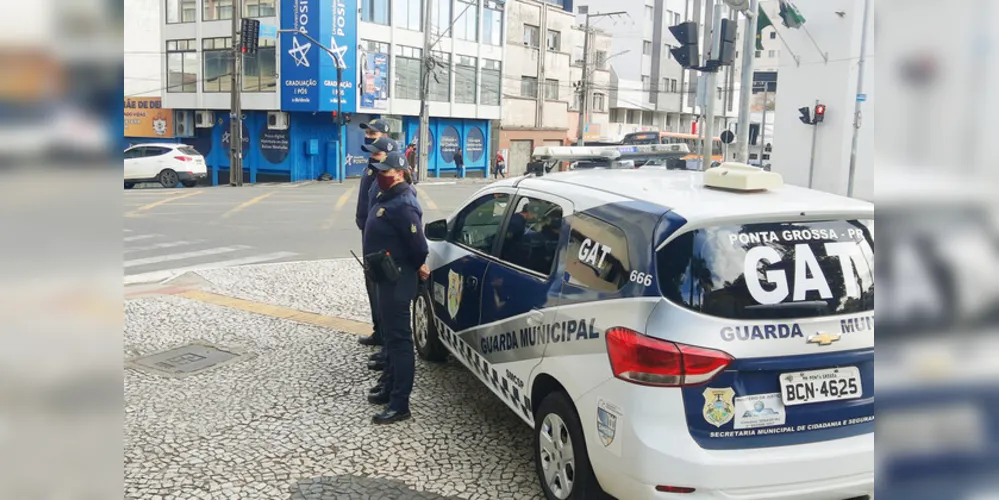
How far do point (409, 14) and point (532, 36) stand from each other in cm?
1233

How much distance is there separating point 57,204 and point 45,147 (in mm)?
86

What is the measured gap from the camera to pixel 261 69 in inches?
1377

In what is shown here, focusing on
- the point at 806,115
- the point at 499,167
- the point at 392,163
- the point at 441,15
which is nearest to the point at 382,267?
the point at 392,163

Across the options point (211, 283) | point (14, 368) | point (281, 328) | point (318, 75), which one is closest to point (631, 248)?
point (14, 368)

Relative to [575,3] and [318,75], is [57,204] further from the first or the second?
[575,3]

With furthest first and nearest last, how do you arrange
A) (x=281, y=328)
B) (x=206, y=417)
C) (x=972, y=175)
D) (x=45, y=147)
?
1. (x=281, y=328)
2. (x=206, y=417)
3. (x=45, y=147)
4. (x=972, y=175)

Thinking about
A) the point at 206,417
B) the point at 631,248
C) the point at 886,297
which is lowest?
the point at 206,417

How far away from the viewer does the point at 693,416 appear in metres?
2.97

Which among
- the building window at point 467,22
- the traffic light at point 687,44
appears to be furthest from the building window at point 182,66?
the traffic light at point 687,44

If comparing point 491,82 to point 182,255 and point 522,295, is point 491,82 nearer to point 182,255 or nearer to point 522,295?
point 182,255

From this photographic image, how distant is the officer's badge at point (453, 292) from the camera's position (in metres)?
5.19

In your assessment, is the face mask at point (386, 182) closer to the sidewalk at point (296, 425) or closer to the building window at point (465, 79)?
the sidewalk at point (296, 425)

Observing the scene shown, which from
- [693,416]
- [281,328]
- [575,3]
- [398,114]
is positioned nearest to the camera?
[693,416]

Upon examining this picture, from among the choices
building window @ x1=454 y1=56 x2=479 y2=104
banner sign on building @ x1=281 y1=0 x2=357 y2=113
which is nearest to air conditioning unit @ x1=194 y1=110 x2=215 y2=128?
banner sign on building @ x1=281 y1=0 x2=357 y2=113
